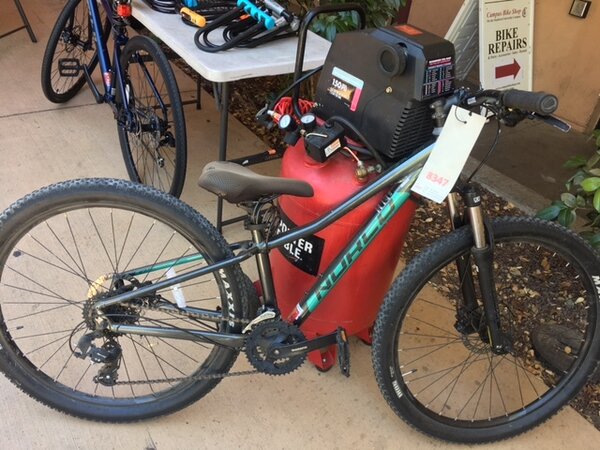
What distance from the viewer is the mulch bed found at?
2.10 meters

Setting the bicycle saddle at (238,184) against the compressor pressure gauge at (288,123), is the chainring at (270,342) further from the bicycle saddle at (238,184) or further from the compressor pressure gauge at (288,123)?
the compressor pressure gauge at (288,123)

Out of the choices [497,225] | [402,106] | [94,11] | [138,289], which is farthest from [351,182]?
[94,11]

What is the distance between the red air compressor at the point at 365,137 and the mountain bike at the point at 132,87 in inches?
35.8

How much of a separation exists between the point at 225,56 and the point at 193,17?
1.08ft

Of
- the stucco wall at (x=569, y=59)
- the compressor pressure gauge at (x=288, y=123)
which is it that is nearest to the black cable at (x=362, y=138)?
the compressor pressure gauge at (x=288, y=123)

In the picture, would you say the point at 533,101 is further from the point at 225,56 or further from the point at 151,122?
the point at 151,122

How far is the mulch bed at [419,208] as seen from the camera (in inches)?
82.7

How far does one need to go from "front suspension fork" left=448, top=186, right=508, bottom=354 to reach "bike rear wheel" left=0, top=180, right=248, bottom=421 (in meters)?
0.69

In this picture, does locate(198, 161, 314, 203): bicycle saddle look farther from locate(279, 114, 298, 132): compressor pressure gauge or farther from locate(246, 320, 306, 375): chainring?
locate(246, 320, 306, 375): chainring

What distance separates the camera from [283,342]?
1.72 metres

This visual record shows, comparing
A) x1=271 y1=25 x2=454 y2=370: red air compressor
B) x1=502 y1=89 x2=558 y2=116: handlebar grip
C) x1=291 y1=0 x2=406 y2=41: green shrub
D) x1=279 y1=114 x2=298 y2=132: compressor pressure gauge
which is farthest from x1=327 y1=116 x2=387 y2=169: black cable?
x1=291 y1=0 x2=406 y2=41: green shrub

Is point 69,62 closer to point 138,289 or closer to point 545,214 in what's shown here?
point 138,289

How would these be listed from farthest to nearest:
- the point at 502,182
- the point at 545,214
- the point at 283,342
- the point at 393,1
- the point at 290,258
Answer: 1. the point at 502,182
2. the point at 393,1
3. the point at 545,214
4. the point at 290,258
5. the point at 283,342

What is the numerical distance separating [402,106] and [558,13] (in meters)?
2.57
